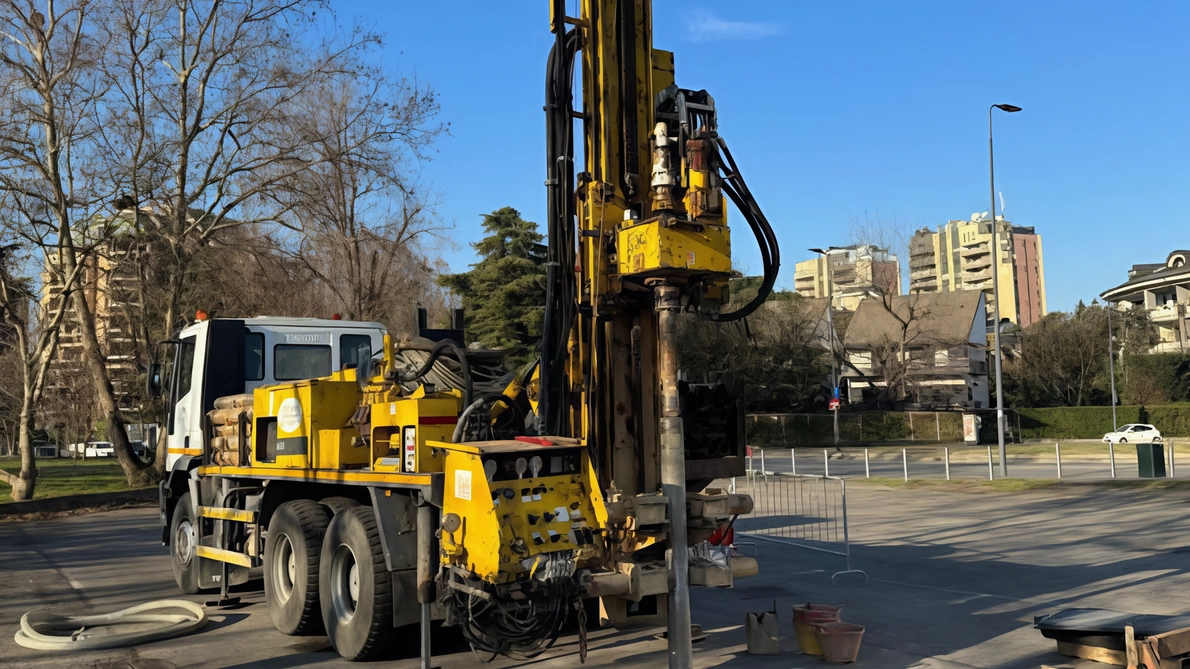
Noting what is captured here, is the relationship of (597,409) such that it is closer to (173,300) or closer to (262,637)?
(262,637)

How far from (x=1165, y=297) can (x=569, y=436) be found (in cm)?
9005

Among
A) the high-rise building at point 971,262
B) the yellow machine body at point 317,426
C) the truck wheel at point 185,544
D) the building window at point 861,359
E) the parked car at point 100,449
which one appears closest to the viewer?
the yellow machine body at point 317,426

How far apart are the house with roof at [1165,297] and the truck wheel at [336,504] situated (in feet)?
257

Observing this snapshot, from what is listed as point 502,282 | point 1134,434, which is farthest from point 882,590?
point 1134,434

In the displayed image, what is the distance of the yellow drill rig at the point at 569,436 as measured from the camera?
6.29 m

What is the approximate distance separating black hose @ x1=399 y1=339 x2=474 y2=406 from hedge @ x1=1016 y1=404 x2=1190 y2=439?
2243 inches

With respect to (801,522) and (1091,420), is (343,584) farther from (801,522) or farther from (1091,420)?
(1091,420)

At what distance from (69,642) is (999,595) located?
914 centimetres

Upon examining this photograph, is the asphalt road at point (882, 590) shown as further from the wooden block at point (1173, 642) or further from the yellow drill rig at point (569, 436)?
the yellow drill rig at point (569, 436)

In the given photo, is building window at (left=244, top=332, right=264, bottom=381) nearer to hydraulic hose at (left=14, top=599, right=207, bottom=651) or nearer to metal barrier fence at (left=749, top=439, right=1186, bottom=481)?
hydraulic hose at (left=14, top=599, right=207, bottom=651)

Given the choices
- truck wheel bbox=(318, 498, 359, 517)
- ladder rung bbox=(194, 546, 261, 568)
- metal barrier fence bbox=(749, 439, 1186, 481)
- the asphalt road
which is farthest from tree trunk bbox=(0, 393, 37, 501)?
truck wheel bbox=(318, 498, 359, 517)

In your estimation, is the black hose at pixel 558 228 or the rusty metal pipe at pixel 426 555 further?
the black hose at pixel 558 228

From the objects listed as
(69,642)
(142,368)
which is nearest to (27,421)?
(142,368)

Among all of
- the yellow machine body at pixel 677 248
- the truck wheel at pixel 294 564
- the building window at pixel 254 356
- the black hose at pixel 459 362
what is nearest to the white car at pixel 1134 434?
the building window at pixel 254 356
